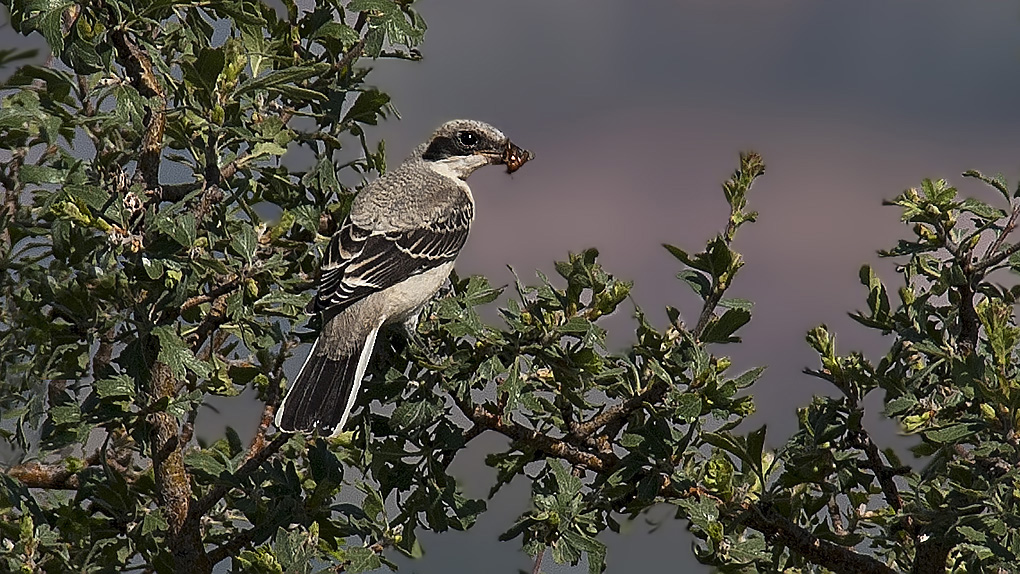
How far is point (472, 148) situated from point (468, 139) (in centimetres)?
5

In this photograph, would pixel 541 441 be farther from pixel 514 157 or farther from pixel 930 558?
pixel 514 157

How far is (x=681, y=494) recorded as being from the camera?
3025 mm

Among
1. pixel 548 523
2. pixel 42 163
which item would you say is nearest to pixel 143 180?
pixel 42 163

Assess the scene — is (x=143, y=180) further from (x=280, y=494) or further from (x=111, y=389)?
(x=280, y=494)

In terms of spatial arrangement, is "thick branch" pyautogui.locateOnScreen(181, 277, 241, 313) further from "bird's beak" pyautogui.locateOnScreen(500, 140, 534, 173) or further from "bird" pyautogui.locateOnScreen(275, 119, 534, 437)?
"bird's beak" pyautogui.locateOnScreen(500, 140, 534, 173)

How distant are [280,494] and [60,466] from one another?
91cm

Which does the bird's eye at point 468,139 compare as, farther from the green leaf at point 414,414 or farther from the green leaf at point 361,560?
the green leaf at point 361,560

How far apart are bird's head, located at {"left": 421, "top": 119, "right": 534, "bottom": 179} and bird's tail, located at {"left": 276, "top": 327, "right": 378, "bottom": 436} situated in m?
1.46

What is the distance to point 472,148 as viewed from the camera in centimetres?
521

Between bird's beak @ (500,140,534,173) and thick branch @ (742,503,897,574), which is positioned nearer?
thick branch @ (742,503,897,574)

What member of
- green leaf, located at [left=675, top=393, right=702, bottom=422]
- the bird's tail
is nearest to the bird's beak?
the bird's tail

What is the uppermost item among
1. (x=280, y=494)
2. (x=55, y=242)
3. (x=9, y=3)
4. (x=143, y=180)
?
(x=9, y=3)

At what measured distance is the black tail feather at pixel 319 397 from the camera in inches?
132

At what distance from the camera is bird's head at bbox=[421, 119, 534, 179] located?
202 inches
